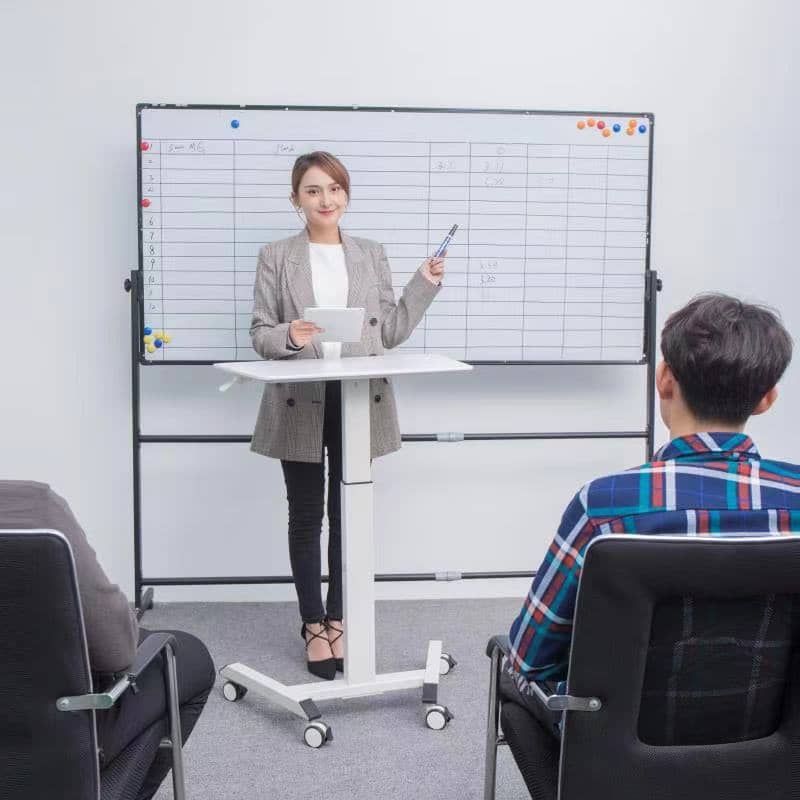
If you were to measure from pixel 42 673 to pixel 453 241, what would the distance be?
221 centimetres

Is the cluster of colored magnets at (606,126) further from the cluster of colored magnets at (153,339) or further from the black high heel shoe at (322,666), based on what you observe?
the black high heel shoe at (322,666)

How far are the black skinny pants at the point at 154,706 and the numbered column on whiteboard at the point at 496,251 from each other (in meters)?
1.67

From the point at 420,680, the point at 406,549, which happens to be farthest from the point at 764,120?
the point at 420,680

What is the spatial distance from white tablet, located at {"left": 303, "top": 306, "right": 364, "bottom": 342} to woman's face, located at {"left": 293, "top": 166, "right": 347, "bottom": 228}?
55 centimetres

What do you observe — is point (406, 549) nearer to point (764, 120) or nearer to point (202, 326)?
point (202, 326)

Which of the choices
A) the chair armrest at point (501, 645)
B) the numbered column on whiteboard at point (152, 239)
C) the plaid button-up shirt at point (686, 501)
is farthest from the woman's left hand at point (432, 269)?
the plaid button-up shirt at point (686, 501)

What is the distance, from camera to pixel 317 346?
2.64 m

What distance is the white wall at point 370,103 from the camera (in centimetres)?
311

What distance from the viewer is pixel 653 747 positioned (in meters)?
1.17

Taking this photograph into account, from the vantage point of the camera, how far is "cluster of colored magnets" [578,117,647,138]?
305 centimetres

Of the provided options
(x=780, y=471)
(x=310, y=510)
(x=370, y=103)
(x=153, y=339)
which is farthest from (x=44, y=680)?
(x=370, y=103)

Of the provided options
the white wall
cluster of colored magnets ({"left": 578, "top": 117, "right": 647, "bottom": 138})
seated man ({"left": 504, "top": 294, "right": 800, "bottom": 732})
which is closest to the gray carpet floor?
the white wall

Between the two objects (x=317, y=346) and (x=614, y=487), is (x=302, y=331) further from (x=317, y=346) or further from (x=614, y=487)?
(x=614, y=487)

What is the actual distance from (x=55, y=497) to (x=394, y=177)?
6.72 feet
